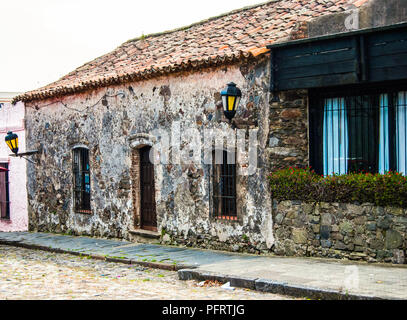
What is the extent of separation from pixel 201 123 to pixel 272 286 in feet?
16.6

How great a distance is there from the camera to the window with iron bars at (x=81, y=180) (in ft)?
51.0

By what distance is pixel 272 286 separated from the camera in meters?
7.55

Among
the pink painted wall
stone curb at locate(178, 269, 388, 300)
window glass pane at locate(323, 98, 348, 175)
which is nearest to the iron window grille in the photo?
the pink painted wall

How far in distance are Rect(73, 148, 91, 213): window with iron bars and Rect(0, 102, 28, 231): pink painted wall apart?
2.71 meters

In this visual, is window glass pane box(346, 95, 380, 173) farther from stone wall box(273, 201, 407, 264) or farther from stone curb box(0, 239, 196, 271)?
stone curb box(0, 239, 196, 271)

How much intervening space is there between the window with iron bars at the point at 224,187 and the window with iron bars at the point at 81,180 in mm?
5017

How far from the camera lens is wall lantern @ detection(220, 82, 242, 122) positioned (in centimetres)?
1057

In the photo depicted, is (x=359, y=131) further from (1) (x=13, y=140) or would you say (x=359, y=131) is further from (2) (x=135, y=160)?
(1) (x=13, y=140)

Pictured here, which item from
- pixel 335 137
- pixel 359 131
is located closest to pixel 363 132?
pixel 359 131

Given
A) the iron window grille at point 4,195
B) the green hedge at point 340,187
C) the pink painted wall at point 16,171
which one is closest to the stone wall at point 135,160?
the pink painted wall at point 16,171

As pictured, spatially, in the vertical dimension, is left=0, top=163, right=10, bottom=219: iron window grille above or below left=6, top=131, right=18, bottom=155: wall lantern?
below
